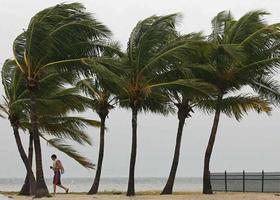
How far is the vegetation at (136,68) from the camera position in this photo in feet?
73.3

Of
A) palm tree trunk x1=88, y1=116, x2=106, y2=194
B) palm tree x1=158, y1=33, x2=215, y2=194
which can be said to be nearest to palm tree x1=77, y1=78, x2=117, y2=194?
palm tree trunk x1=88, y1=116, x2=106, y2=194

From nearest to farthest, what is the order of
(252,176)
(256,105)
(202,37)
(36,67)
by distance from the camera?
(36,67) → (202,37) → (256,105) → (252,176)

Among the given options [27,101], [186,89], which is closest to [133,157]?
[186,89]

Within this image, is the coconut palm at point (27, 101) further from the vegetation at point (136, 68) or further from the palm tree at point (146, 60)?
the palm tree at point (146, 60)

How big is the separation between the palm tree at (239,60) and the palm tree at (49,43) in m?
4.97

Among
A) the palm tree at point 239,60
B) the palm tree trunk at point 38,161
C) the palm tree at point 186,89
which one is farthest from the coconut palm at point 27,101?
the palm tree at point 239,60

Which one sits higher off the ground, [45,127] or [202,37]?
[202,37]

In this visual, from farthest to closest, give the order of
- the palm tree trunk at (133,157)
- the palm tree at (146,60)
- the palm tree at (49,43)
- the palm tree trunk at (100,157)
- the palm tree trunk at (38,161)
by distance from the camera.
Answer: the palm tree trunk at (100,157)
the palm tree trunk at (133,157)
the palm tree at (146,60)
the palm tree trunk at (38,161)
the palm tree at (49,43)

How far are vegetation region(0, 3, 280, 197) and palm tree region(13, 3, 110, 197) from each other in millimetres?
38

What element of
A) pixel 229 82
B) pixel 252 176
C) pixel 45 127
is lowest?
pixel 252 176

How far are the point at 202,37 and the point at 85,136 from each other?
27.1 feet

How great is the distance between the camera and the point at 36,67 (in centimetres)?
2258

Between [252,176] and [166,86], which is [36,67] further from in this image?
[252,176]

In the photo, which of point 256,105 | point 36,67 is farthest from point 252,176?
point 36,67
